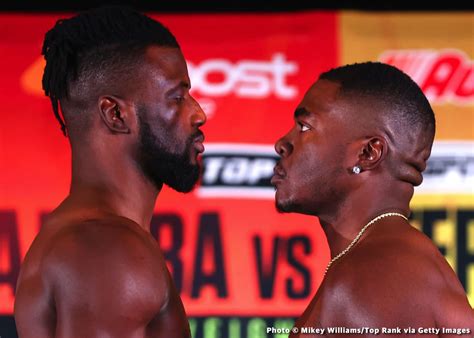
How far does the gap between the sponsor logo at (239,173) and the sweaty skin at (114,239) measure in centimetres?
150

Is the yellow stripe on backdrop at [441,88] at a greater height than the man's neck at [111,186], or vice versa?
the man's neck at [111,186]

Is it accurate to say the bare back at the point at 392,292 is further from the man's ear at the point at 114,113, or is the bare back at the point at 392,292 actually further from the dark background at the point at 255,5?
the dark background at the point at 255,5

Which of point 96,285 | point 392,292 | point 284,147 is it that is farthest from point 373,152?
point 96,285

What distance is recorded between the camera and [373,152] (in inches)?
88.2

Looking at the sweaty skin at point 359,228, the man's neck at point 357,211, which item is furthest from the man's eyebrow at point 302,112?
the man's neck at point 357,211

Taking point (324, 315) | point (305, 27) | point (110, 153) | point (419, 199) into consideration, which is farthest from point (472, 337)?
point (305, 27)

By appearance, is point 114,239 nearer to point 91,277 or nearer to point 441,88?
point 91,277

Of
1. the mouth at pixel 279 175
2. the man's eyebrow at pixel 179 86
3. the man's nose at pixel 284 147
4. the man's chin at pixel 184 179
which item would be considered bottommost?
the mouth at pixel 279 175

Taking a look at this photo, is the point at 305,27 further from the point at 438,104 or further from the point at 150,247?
the point at 150,247

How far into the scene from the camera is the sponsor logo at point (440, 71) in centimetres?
387

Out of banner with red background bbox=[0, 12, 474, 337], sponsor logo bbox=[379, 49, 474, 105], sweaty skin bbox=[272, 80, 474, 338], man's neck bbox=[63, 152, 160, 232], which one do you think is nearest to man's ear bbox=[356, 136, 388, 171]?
sweaty skin bbox=[272, 80, 474, 338]

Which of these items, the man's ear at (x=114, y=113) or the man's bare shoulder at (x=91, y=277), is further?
the man's ear at (x=114, y=113)

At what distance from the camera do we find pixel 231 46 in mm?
3906

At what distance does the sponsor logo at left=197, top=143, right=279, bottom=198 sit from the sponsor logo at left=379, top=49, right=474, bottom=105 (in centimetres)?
61
